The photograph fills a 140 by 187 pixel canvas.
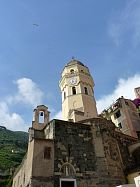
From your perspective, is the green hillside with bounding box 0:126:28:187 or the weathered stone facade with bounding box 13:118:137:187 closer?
the weathered stone facade with bounding box 13:118:137:187

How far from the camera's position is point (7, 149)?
7312cm

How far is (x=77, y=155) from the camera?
2167 cm

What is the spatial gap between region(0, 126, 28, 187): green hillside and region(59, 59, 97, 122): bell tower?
23.3 m

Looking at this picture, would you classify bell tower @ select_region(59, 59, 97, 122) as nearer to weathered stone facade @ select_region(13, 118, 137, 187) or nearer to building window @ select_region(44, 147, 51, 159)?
weathered stone facade @ select_region(13, 118, 137, 187)

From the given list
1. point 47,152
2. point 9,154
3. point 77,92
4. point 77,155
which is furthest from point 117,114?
point 9,154

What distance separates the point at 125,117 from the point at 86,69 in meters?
8.86

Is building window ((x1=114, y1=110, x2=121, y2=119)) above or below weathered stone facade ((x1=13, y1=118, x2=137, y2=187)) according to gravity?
above

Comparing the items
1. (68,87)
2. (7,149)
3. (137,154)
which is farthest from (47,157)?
(7,149)

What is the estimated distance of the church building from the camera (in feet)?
64.6

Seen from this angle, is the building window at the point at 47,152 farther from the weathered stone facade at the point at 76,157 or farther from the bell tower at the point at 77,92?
the bell tower at the point at 77,92

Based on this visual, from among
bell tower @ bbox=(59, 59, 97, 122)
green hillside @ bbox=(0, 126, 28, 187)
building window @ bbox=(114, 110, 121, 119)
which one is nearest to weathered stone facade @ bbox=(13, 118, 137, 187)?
bell tower @ bbox=(59, 59, 97, 122)

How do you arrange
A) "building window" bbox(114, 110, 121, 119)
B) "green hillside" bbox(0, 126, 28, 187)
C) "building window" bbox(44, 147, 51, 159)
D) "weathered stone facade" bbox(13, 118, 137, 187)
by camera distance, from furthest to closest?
"green hillside" bbox(0, 126, 28, 187)
"building window" bbox(114, 110, 121, 119)
"building window" bbox(44, 147, 51, 159)
"weathered stone facade" bbox(13, 118, 137, 187)

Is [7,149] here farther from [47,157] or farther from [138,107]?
[47,157]

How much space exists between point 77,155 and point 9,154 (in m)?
49.9
